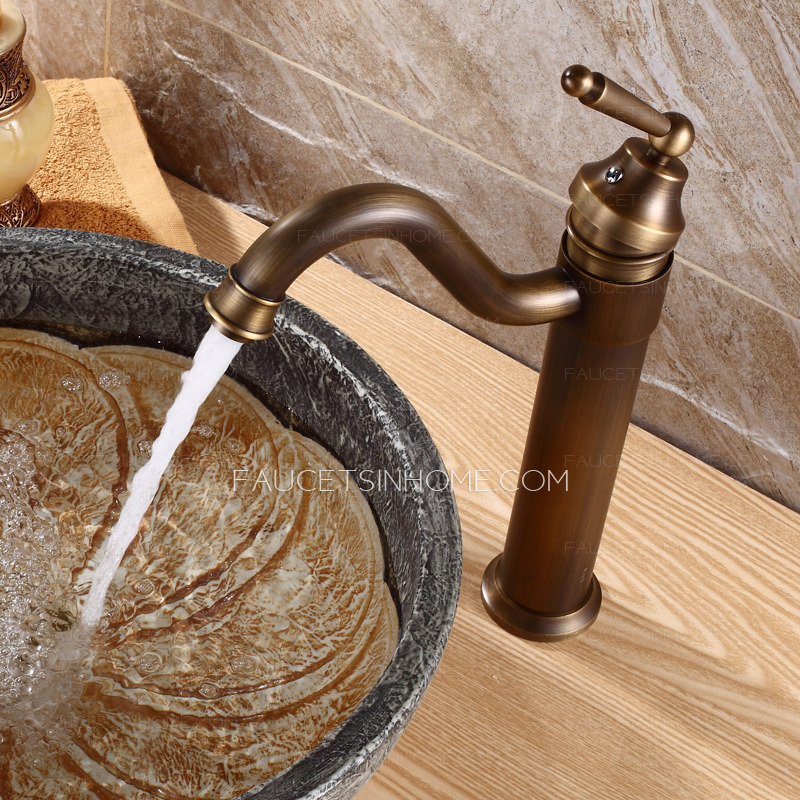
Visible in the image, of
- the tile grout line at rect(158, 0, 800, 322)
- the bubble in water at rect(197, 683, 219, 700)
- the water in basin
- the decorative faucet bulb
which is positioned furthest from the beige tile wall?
the bubble in water at rect(197, 683, 219, 700)

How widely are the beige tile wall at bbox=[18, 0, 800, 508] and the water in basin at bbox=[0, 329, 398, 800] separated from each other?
0.88 ft

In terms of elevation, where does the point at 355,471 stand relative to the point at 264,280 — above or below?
below

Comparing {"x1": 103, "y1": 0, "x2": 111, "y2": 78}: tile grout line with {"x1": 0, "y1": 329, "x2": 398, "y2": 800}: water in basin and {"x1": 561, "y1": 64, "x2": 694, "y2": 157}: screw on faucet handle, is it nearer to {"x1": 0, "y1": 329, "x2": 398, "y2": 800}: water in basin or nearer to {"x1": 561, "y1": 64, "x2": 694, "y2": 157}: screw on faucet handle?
{"x1": 0, "y1": 329, "x2": 398, "y2": 800}: water in basin

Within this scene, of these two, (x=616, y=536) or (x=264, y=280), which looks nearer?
(x=264, y=280)

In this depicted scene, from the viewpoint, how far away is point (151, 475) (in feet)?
1.89

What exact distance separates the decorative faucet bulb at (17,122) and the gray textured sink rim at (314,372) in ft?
0.59

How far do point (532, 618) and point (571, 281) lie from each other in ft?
0.87

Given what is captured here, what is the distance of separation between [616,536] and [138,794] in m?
0.37

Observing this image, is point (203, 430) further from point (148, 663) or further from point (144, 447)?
point (148, 663)

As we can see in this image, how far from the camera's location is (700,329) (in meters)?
0.70

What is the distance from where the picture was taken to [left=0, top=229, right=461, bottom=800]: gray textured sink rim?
464 millimetres

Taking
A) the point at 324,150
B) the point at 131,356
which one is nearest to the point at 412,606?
the point at 131,356

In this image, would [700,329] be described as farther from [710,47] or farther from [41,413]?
[41,413]

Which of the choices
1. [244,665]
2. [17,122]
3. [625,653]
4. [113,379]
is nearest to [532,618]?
[625,653]
